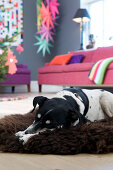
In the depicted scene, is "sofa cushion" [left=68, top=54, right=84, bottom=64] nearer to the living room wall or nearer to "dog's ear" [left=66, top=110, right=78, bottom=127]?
the living room wall

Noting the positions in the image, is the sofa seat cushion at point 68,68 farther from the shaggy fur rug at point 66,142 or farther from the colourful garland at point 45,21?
the shaggy fur rug at point 66,142

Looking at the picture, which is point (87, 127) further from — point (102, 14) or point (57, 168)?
point (102, 14)

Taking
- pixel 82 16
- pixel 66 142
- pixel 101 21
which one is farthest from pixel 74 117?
pixel 101 21

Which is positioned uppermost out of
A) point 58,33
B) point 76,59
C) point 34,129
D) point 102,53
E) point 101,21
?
point 101,21

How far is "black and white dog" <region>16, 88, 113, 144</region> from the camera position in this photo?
1261mm

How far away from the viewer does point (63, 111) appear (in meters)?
1.29

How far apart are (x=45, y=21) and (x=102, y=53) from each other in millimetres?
2309

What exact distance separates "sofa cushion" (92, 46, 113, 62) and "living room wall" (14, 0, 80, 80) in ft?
4.40

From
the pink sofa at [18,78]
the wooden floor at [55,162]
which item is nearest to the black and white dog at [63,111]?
the wooden floor at [55,162]

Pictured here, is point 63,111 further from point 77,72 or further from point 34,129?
point 77,72

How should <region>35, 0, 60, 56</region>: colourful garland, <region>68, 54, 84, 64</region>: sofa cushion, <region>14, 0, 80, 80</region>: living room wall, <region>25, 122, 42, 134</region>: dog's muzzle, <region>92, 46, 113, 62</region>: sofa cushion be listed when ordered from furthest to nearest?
<region>35, 0, 60, 56</region>: colourful garland
<region>14, 0, 80, 80</region>: living room wall
<region>68, 54, 84, 64</region>: sofa cushion
<region>92, 46, 113, 62</region>: sofa cushion
<region>25, 122, 42, 134</region>: dog's muzzle

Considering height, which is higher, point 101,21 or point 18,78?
point 101,21

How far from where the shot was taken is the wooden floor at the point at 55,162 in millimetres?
889

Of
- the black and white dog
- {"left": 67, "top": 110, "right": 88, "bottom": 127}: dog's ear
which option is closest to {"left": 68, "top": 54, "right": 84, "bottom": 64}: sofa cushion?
the black and white dog
